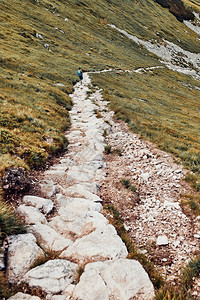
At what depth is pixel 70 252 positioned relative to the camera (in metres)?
5.48

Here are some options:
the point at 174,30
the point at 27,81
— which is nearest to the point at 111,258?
the point at 27,81

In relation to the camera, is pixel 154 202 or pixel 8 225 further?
pixel 154 202

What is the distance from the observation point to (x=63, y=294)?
14.4 feet

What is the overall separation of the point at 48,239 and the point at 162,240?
400 centimetres

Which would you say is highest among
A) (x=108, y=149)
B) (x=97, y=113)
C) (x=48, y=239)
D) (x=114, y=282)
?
(x=114, y=282)

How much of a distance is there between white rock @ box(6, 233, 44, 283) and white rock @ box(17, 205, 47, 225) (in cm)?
79

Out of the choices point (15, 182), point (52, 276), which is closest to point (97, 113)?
point (15, 182)

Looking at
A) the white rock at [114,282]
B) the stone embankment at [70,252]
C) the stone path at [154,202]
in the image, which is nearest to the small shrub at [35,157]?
the stone embankment at [70,252]

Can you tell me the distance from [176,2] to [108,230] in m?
209

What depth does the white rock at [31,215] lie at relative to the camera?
631 centimetres

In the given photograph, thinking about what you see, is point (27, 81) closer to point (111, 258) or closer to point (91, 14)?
point (111, 258)

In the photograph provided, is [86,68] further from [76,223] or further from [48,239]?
[48,239]

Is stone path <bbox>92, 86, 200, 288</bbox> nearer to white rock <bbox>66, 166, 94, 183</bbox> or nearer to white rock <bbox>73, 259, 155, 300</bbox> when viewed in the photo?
white rock <bbox>66, 166, 94, 183</bbox>

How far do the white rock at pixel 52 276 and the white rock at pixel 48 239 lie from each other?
0.62 m
